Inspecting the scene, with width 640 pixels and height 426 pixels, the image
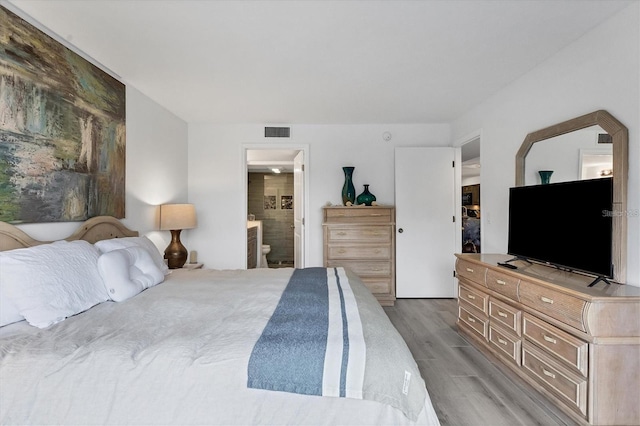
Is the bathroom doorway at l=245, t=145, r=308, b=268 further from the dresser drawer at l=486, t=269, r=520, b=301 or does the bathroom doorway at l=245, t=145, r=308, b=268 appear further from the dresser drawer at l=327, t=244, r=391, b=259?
the dresser drawer at l=486, t=269, r=520, b=301

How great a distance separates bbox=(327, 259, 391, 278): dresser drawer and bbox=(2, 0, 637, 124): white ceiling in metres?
1.97

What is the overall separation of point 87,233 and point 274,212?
5.00 meters

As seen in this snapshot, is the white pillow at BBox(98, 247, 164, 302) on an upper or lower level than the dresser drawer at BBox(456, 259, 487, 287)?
upper

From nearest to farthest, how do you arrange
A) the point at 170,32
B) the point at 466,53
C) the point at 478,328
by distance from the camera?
the point at 170,32, the point at 466,53, the point at 478,328

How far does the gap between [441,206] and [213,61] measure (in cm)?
327

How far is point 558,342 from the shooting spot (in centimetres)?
183

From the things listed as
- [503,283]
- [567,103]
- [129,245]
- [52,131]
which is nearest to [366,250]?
[503,283]

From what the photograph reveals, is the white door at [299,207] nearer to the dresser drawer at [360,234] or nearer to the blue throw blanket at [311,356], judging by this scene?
the dresser drawer at [360,234]

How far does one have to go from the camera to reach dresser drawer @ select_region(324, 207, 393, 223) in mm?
4082

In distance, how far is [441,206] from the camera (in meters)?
4.21

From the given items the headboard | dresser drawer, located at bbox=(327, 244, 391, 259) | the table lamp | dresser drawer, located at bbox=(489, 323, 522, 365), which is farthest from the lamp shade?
dresser drawer, located at bbox=(489, 323, 522, 365)

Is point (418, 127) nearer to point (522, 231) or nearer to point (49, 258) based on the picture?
point (522, 231)

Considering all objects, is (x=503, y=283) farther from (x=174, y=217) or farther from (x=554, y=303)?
(x=174, y=217)

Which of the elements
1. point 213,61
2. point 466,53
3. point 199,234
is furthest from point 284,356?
point 199,234
